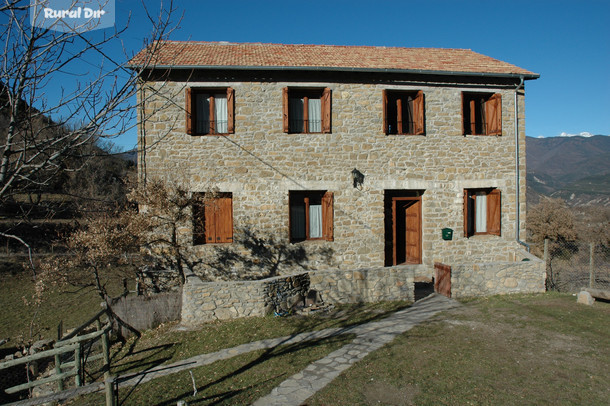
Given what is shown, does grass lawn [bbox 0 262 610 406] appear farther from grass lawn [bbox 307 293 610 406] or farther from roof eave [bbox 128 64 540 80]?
roof eave [bbox 128 64 540 80]

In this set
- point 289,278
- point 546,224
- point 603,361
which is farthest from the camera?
point 546,224

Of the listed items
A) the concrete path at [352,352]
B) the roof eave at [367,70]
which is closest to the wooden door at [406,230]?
the concrete path at [352,352]

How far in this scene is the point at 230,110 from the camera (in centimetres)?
1049

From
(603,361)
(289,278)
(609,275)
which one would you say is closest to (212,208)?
(289,278)

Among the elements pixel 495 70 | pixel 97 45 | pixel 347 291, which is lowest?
pixel 347 291

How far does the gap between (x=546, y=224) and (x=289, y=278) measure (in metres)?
24.3

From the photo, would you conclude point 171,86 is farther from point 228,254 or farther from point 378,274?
point 378,274

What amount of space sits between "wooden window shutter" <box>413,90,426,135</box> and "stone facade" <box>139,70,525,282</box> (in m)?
0.21

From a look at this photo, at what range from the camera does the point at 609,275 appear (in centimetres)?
1450

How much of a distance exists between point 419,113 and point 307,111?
3.54 metres

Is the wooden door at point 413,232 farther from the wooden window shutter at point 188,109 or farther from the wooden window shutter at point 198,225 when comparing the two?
the wooden window shutter at point 188,109

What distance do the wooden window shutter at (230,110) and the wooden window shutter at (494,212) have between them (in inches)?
341

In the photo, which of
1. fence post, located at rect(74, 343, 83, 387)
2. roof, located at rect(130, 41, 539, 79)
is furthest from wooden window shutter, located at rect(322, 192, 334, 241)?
fence post, located at rect(74, 343, 83, 387)

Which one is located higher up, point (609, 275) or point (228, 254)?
point (228, 254)
